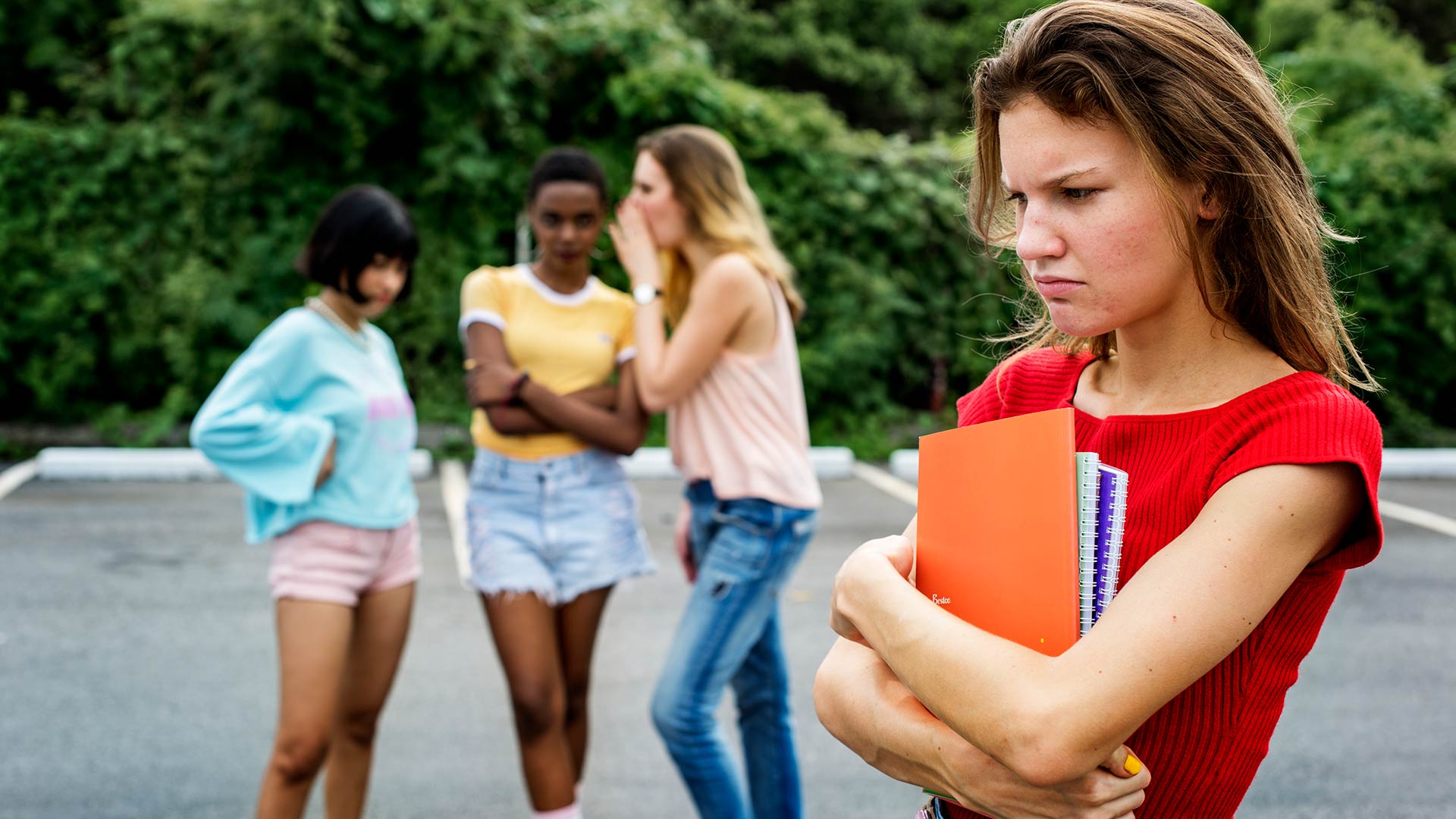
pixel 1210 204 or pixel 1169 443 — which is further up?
pixel 1210 204

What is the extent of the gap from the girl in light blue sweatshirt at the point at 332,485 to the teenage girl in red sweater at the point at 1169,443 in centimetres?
212

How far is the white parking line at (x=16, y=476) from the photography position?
8.48 metres

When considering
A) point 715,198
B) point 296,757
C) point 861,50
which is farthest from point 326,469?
point 861,50

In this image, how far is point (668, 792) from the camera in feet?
13.3

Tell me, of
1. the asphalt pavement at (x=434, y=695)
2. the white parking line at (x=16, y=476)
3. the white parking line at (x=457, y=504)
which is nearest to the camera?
the asphalt pavement at (x=434, y=695)

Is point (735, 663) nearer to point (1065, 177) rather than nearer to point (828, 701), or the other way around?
point (828, 701)

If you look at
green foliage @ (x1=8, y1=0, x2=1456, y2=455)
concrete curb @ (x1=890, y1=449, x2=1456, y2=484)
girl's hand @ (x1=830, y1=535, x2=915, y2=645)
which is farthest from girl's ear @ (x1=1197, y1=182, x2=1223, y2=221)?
concrete curb @ (x1=890, y1=449, x2=1456, y2=484)

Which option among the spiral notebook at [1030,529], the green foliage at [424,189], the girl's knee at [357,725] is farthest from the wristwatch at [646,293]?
the green foliage at [424,189]

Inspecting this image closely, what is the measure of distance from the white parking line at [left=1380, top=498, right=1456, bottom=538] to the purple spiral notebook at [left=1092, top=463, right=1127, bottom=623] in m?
7.96

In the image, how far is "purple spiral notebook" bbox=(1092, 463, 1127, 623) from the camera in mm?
1196

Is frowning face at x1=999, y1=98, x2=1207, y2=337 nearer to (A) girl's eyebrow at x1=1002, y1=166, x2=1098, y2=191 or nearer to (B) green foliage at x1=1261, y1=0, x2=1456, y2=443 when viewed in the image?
(A) girl's eyebrow at x1=1002, y1=166, x2=1098, y2=191

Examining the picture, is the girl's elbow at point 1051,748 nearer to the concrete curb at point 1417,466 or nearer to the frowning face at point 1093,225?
the frowning face at point 1093,225

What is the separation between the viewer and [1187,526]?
49.6 inches

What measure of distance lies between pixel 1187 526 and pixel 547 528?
2413mm
